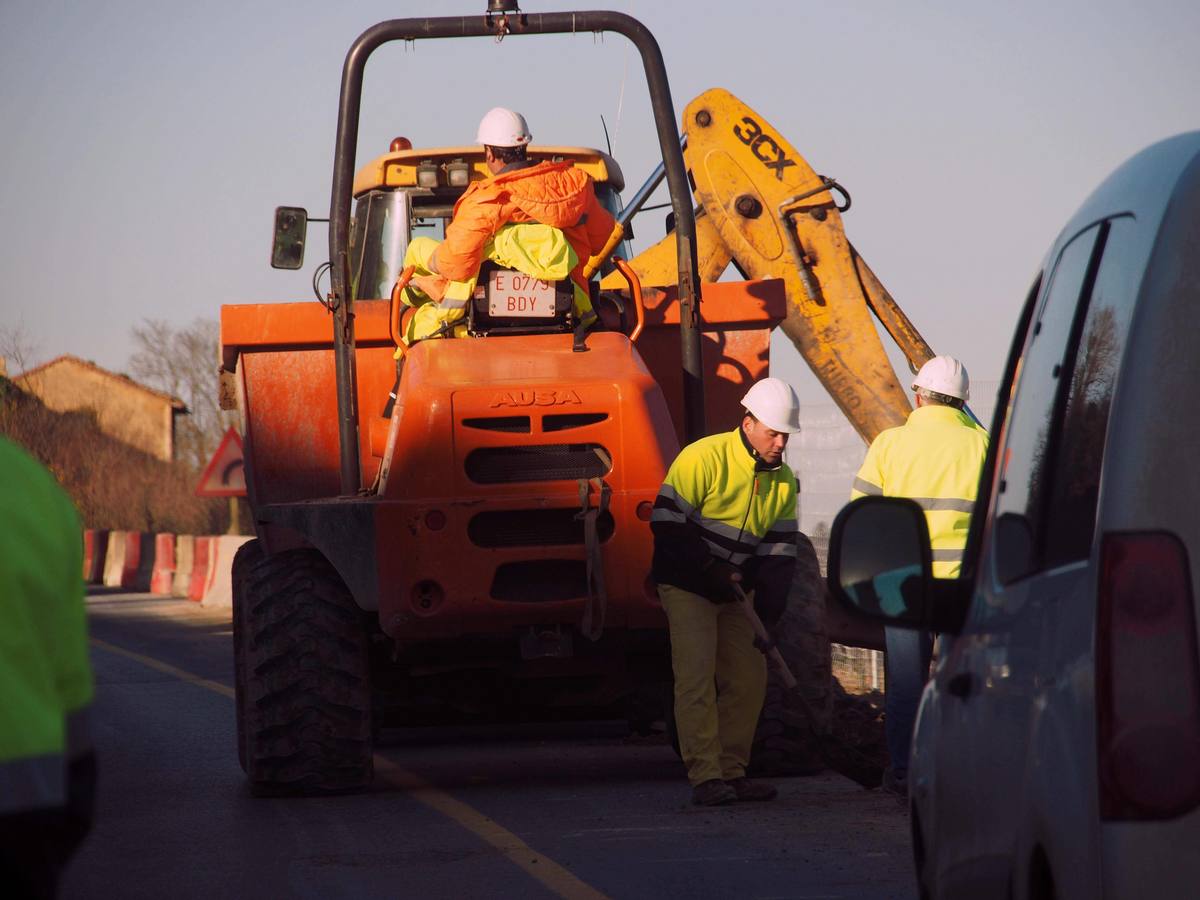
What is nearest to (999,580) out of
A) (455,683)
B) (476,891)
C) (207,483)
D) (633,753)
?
(476,891)

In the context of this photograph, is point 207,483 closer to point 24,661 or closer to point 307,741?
point 307,741

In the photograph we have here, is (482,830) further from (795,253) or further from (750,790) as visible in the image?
(795,253)

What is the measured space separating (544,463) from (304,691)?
143 cm

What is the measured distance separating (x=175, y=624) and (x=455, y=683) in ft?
45.0

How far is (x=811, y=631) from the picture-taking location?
9.85 meters

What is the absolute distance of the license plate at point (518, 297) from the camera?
9.61 metres

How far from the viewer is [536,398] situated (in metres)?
9.16

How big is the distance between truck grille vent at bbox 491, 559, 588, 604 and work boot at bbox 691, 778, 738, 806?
37.6 inches

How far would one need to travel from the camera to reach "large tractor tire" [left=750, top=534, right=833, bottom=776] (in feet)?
32.1

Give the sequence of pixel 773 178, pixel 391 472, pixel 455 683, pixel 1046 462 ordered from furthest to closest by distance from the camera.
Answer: pixel 773 178 → pixel 455 683 → pixel 391 472 → pixel 1046 462

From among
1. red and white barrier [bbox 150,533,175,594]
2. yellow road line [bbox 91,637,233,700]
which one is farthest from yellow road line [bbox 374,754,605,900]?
red and white barrier [bbox 150,533,175,594]

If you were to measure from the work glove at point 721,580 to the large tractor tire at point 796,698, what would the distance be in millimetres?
610

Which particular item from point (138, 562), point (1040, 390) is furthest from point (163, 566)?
point (1040, 390)

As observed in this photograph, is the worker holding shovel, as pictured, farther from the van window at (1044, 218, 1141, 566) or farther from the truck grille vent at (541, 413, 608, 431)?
the van window at (1044, 218, 1141, 566)
